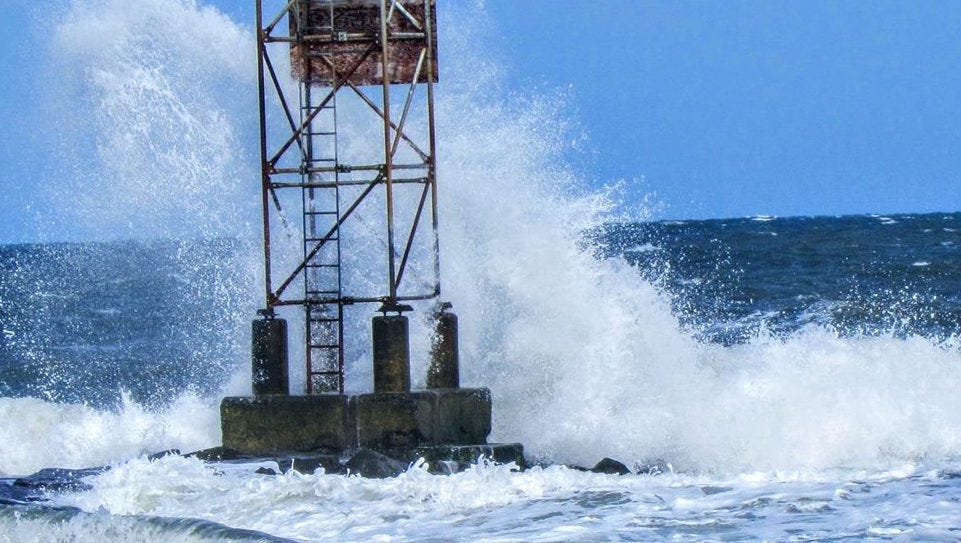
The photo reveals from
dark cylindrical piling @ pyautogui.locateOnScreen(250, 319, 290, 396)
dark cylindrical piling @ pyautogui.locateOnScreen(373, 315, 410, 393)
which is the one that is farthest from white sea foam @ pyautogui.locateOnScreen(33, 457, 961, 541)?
dark cylindrical piling @ pyautogui.locateOnScreen(373, 315, 410, 393)

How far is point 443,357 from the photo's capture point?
13836 millimetres

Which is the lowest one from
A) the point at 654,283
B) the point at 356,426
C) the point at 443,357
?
the point at 356,426

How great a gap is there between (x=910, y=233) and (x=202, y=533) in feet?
145

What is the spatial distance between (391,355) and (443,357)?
708 mm

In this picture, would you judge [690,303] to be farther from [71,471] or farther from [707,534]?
[707,534]

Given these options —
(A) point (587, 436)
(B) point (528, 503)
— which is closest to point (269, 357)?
(A) point (587, 436)

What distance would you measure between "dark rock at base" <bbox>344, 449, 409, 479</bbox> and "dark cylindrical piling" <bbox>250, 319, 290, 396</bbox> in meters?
1.70

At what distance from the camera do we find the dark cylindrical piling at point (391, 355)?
13.2 m

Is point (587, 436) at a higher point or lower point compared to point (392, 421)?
lower

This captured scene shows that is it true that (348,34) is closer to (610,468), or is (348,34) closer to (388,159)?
(388,159)

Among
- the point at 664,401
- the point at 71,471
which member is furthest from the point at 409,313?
the point at 71,471

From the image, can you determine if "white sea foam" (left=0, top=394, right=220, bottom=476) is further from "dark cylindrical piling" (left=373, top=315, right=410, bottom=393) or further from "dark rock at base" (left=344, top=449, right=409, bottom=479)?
"dark rock at base" (left=344, top=449, right=409, bottom=479)

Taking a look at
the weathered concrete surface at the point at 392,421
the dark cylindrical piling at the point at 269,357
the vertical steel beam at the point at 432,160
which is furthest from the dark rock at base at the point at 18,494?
the vertical steel beam at the point at 432,160

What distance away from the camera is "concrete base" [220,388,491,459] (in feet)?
42.7
